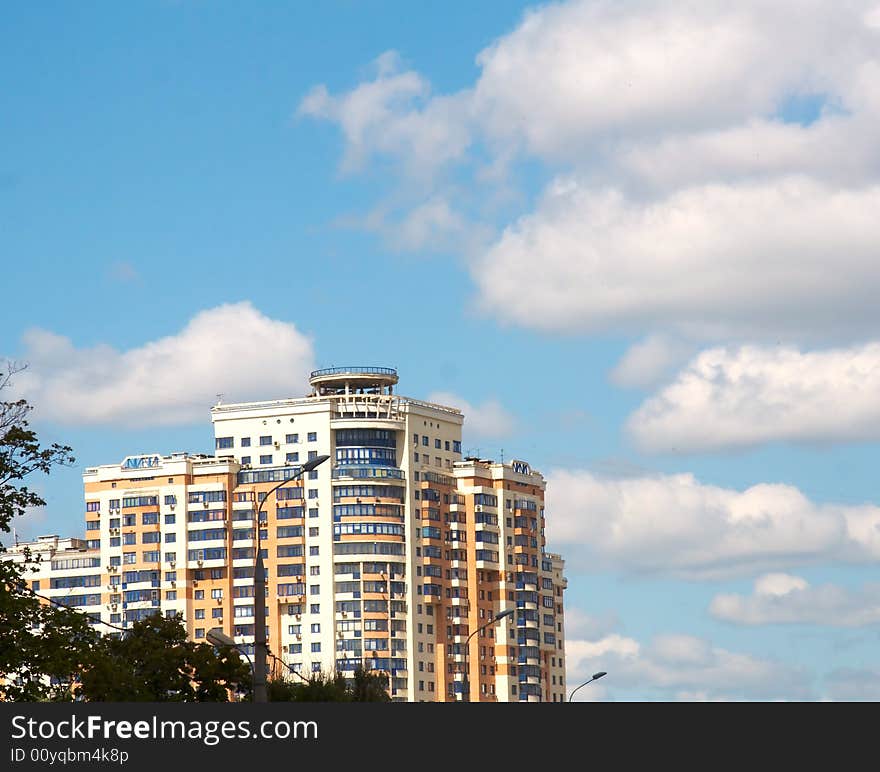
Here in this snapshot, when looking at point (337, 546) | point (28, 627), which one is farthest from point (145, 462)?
point (28, 627)

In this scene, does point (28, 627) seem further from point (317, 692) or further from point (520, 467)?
point (520, 467)

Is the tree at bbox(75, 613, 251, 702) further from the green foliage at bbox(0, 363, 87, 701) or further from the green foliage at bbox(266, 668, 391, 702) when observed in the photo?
the green foliage at bbox(0, 363, 87, 701)

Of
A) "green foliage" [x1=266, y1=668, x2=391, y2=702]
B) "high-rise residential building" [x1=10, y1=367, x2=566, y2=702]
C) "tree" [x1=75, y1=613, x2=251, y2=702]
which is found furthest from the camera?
"high-rise residential building" [x1=10, y1=367, x2=566, y2=702]

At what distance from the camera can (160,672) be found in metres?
51.1

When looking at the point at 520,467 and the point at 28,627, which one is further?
the point at 520,467

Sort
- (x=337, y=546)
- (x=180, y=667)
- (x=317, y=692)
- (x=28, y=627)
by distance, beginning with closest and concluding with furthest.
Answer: (x=28, y=627) → (x=180, y=667) → (x=317, y=692) → (x=337, y=546)

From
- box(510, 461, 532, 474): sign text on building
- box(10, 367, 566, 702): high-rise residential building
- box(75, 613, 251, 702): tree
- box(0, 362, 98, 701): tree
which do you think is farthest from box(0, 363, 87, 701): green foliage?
box(510, 461, 532, 474): sign text on building

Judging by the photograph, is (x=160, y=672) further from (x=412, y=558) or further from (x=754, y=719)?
(x=412, y=558)

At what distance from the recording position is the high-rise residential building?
165 metres

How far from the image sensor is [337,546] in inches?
6501

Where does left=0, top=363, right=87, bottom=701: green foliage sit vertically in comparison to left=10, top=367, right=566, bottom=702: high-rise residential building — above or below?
below

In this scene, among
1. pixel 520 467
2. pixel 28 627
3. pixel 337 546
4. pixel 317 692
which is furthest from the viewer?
pixel 520 467

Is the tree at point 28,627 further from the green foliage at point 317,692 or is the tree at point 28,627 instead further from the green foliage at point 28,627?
the green foliage at point 317,692

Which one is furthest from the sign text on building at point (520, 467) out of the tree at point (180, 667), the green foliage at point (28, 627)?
the green foliage at point (28, 627)
